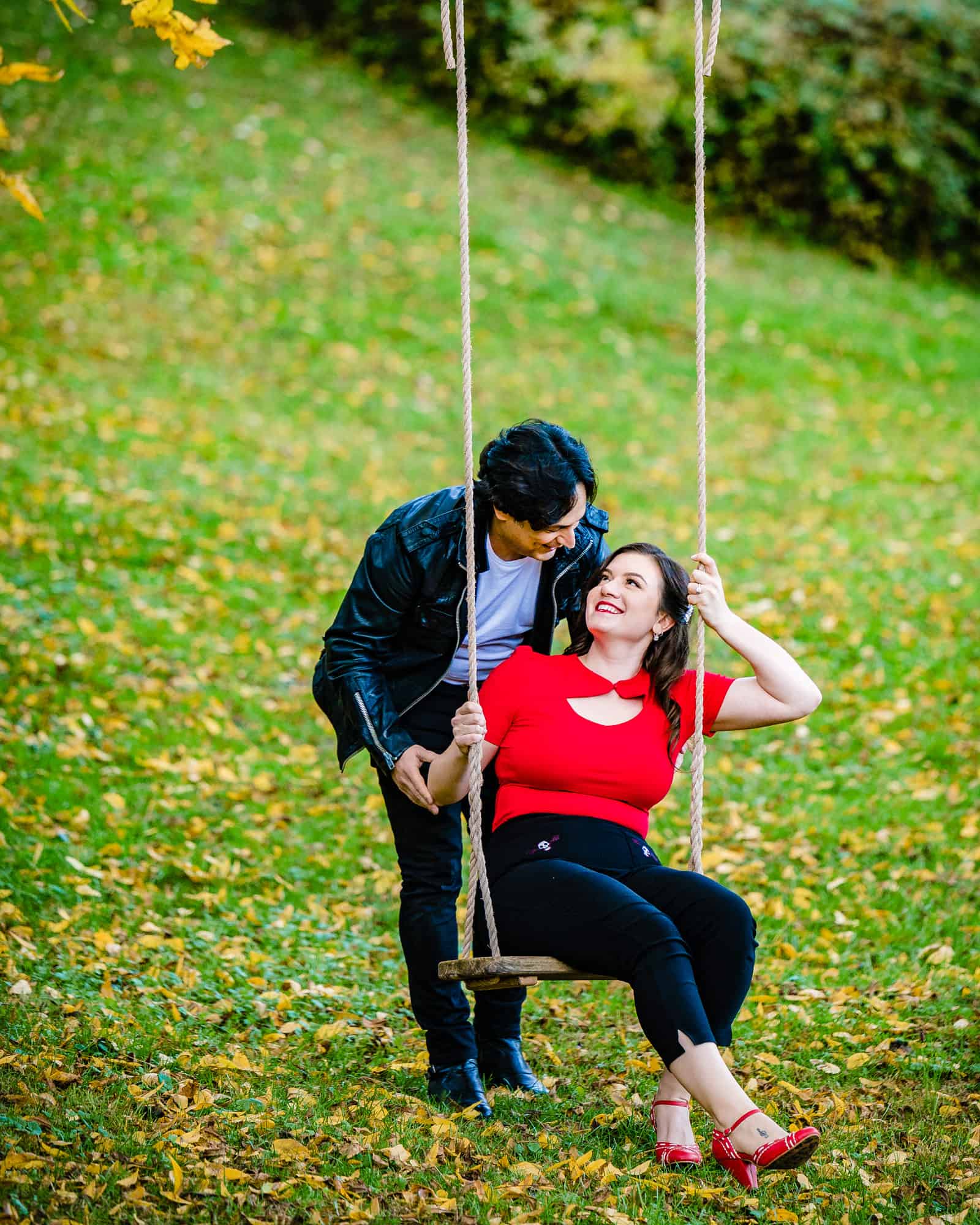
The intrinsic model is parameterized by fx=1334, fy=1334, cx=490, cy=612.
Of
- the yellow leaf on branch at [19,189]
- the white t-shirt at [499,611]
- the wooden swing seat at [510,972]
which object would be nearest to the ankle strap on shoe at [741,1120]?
the wooden swing seat at [510,972]

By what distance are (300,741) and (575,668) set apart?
3.50 m

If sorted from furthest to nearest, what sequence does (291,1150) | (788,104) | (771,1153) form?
(788,104), (291,1150), (771,1153)

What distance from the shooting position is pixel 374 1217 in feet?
9.78

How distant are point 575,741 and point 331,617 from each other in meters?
4.81

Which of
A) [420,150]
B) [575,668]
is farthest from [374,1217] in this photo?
[420,150]

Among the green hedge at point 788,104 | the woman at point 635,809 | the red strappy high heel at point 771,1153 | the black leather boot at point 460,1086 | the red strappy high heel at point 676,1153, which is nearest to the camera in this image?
the red strappy high heel at point 771,1153

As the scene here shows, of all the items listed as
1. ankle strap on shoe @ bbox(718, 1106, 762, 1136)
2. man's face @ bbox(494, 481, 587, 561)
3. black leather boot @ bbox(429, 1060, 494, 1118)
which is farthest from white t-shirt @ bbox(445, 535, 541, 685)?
ankle strap on shoe @ bbox(718, 1106, 762, 1136)

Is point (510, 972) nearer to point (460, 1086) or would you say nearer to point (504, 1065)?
point (460, 1086)

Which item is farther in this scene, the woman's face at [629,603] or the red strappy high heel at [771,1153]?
the woman's face at [629,603]

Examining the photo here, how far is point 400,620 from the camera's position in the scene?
3650 mm

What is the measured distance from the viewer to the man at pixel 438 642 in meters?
3.52

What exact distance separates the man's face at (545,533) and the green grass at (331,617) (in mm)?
1523

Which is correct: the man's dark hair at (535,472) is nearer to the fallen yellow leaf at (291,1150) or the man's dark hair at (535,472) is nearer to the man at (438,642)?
the man at (438,642)

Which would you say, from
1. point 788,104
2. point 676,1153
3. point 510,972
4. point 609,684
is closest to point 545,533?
point 609,684
